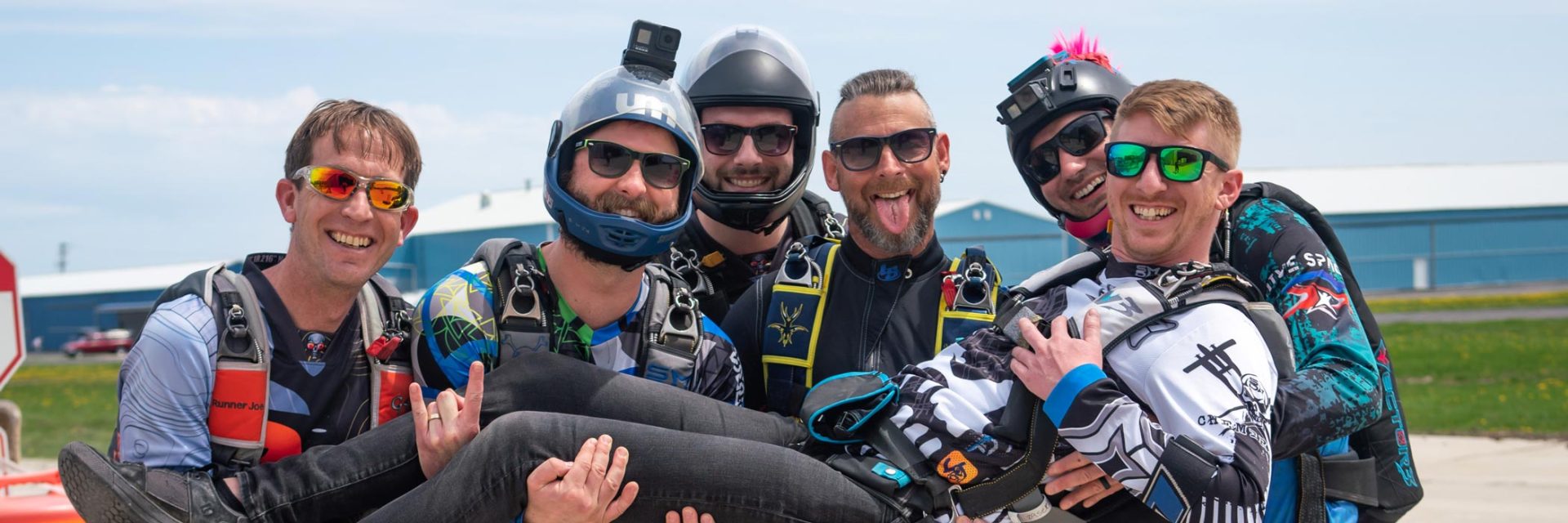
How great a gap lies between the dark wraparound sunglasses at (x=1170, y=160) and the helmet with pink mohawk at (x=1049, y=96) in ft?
3.76

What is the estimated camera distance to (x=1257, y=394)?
296 cm

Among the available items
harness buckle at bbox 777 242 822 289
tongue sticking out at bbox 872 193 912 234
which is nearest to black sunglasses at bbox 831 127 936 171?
tongue sticking out at bbox 872 193 912 234

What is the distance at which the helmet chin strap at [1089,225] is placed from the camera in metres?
4.62

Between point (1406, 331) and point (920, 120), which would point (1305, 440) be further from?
point (1406, 331)

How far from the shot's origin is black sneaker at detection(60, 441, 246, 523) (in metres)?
3.11

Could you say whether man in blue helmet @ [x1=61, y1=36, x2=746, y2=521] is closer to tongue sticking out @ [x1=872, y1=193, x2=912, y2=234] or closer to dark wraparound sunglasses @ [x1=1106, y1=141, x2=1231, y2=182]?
tongue sticking out @ [x1=872, y1=193, x2=912, y2=234]

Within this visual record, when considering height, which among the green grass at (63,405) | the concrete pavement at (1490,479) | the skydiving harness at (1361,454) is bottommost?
the green grass at (63,405)

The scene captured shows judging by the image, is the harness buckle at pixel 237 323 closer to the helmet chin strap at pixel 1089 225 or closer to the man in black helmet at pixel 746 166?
the man in black helmet at pixel 746 166

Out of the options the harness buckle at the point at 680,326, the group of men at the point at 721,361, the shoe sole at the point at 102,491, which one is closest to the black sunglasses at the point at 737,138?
the group of men at the point at 721,361

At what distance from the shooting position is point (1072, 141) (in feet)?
15.1

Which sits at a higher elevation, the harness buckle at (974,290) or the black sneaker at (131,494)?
the harness buckle at (974,290)

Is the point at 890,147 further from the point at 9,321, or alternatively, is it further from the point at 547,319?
the point at 9,321

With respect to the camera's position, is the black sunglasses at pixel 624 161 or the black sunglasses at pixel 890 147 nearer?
the black sunglasses at pixel 624 161

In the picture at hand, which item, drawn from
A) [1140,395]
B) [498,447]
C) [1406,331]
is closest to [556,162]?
[498,447]
